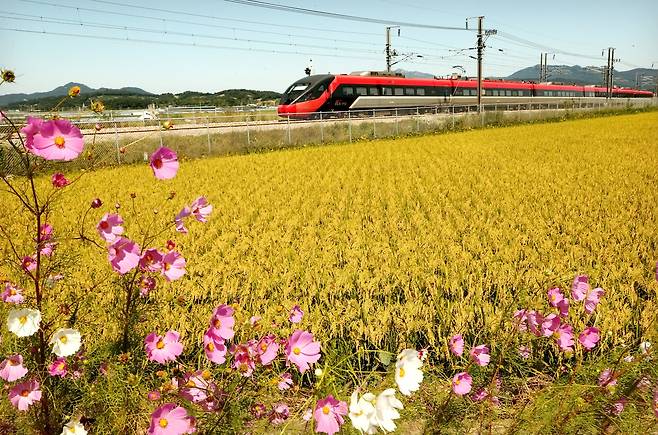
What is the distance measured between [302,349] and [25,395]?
106 centimetres

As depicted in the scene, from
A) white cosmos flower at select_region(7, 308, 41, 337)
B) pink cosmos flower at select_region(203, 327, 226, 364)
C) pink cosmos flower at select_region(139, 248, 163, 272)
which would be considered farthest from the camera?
pink cosmos flower at select_region(139, 248, 163, 272)

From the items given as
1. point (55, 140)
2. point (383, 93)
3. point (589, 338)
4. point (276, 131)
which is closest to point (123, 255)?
point (55, 140)

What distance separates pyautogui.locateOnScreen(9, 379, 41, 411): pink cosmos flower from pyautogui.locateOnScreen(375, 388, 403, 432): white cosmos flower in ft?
4.36

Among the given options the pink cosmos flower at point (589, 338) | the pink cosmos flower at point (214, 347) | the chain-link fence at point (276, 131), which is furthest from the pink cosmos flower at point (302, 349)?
the chain-link fence at point (276, 131)

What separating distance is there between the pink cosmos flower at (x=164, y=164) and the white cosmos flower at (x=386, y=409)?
3.26ft

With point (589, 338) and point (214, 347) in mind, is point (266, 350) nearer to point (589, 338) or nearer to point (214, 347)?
point (214, 347)

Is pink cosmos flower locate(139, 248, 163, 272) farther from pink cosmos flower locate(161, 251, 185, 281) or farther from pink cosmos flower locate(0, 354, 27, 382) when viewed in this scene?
pink cosmos flower locate(0, 354, 27, 382)

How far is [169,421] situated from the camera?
57.7 inches

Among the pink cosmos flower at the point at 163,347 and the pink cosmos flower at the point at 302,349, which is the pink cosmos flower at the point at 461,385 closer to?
the pink cosmos flower at the point at 302,349

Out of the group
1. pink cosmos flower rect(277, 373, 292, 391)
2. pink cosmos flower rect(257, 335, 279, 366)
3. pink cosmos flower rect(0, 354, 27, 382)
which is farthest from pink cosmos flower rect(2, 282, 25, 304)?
pink cosmos flower rect(277, 373, 292, 391)

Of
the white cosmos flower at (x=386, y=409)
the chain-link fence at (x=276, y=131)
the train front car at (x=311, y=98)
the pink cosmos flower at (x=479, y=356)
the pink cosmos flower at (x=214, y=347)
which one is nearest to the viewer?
the white cosmos flower at (x=386, y=409)

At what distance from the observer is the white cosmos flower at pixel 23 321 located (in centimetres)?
151

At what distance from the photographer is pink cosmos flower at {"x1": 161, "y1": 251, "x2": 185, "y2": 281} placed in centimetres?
189

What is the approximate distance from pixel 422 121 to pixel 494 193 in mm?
16779
